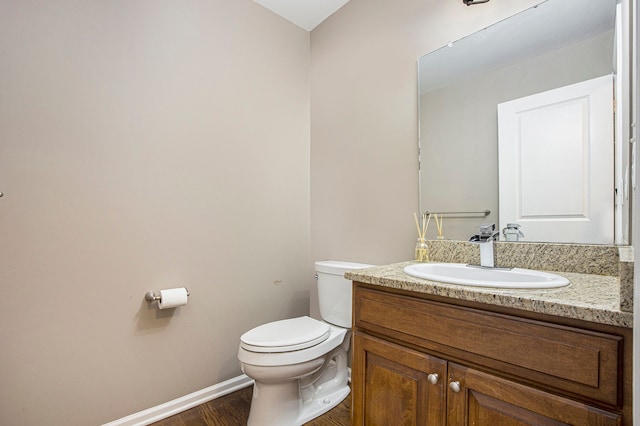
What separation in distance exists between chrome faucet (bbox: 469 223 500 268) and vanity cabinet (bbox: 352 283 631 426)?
47 centimetres

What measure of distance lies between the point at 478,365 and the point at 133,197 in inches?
64.7

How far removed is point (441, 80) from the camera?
1.58 metres

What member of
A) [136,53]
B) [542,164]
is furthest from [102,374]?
[542,164]

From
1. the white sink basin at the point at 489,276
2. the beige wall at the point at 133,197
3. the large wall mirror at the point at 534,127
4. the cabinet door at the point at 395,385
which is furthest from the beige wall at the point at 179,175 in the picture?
the cabinet door at the point at 395,385

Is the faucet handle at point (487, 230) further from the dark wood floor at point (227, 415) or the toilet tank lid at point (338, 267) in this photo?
the dark wood floor at point (227, 415)

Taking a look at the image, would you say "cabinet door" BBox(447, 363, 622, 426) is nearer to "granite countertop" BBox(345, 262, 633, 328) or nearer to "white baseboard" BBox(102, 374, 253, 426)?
"granite countertop" BBox(345, 262, 633, 328)

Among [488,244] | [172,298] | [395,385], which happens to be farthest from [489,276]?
[172,298]

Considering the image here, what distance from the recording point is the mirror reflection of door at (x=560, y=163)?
1.12 metres

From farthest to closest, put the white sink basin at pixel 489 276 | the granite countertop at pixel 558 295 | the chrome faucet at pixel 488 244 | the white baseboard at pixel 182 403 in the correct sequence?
the white baseboard at pixel 182 403, the chrome faucet at pixel 488 244, the white sink basin at pixel 489 276, the granite countertop at pixel 558 295

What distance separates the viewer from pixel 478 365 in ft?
2.92

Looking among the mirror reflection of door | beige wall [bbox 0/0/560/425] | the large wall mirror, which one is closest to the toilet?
beige wall [bbox 0/0/560/425]

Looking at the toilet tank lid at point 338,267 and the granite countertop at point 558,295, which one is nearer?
the granite countertop at point 558,295

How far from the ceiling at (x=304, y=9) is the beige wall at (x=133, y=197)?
0.07 metres

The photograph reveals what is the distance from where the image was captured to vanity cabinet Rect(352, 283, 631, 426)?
706mm
